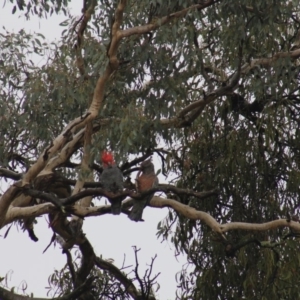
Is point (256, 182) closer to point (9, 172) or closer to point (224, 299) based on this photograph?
point (224, 299)

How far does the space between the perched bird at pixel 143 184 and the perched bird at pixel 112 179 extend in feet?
0.56

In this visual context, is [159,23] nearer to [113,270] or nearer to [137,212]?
[137,212]

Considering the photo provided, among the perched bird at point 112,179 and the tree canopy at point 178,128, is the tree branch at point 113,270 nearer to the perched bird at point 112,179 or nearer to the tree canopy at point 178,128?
the tree canopy at point 178,128

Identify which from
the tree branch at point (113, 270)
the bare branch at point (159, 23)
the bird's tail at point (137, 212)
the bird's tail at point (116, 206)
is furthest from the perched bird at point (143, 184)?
the tree branch at point (113, 270)

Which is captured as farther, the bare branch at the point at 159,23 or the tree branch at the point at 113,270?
the tree branch at the point at 113,270

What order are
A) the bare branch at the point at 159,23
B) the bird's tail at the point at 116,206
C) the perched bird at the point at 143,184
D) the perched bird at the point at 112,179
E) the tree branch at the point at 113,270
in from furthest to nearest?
the tree branch at the point at 113,270, the bare branch at the point at 159,23, the perched bird at the point at 143,184, the bird's tail at the point at 116,206, the perched bird at the point at 112,179

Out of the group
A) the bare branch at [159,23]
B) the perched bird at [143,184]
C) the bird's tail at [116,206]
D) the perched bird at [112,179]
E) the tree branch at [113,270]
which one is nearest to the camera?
the perched bird at [112,179]

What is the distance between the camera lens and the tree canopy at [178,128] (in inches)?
351

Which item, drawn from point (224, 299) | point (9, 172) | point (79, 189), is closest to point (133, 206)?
point (79, 189)

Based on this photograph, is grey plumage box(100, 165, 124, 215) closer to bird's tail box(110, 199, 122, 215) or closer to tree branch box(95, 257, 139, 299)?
bird's tail box(110, 199, 122, 215)

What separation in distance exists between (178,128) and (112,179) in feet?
5.52

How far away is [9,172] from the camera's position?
9.28 meters

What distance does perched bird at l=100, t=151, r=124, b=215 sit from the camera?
821 cm

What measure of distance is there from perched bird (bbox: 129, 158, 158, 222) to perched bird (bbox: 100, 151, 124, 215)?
0.17 meters
